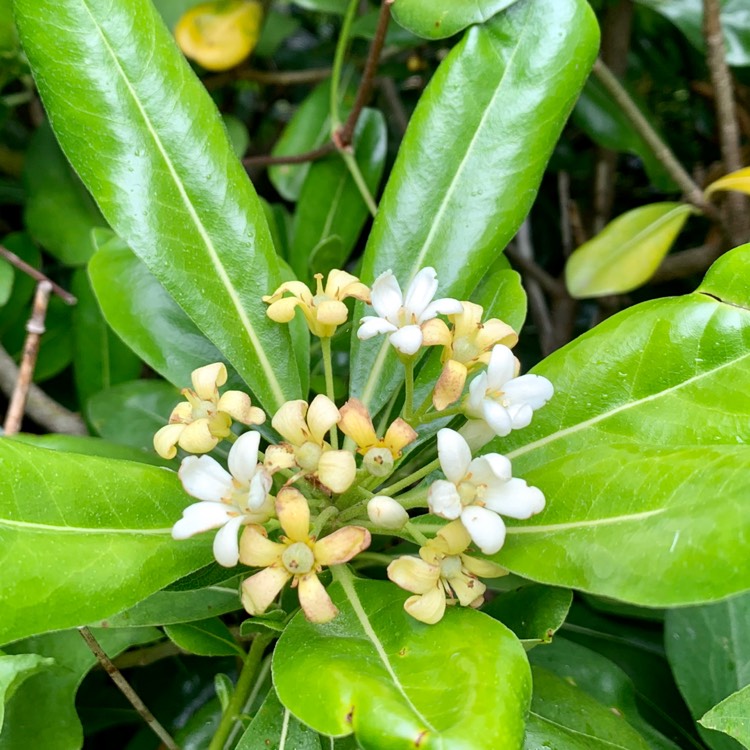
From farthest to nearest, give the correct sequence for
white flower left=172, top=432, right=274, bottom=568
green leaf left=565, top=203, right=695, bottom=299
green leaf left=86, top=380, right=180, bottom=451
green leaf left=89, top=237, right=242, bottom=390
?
green leaf left=565, top=203, right=695, bottom=299, green leaf left=86, top=380, right=180, bottom=451, green leaf left=89, top=237, right=242, bottom=390, white flower left=172, top=432, right=274, bottom=568

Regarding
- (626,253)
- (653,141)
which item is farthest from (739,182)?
(653,141)

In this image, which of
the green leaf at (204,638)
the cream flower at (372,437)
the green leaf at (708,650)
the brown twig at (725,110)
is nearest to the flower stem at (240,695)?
the green leaf at (204,638)

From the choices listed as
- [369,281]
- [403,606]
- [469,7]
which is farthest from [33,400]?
[469,7]

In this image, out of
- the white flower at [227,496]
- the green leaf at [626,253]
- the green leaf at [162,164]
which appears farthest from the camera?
the green leaf at [626,253]

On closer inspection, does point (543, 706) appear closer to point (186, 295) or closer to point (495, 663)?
point (495, 663)

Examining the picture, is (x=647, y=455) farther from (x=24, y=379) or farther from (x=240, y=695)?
(x=24, y=379)

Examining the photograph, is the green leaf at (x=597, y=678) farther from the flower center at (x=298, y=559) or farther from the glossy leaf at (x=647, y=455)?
the flower center at (x=298, y=559)

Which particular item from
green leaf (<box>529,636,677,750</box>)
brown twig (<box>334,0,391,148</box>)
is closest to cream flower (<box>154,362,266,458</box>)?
green leaf (<box>529,636,677,750</box>)

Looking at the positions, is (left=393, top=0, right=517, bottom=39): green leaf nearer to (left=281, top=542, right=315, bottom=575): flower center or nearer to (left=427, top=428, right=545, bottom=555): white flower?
(left=427, top=428, right=545, bottom=555): white flower
